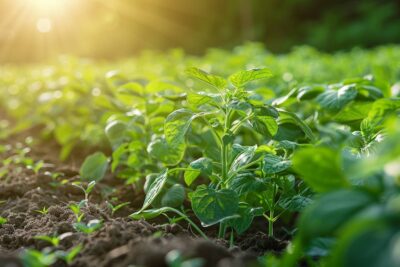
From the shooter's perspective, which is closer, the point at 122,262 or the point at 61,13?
the point at 122,262

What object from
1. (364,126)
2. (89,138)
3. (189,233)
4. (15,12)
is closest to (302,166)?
(364,126)

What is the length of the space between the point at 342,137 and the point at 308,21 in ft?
60.1

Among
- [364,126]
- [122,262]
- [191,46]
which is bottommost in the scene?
[191,46]

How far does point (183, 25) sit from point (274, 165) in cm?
2003

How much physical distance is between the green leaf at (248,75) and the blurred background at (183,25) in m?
14.4

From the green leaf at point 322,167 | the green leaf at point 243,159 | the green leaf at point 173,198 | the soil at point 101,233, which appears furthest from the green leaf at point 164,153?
the green leaf at point 322,167

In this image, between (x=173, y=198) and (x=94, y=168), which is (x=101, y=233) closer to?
(x=173, y=198)

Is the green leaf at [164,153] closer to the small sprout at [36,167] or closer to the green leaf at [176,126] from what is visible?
the green leaf at [176,126]

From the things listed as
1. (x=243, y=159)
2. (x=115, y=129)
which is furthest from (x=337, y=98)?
(x=115, y=129)

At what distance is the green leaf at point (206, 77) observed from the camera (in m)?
1.71

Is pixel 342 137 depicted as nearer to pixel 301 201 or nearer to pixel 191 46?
pixel 301 201

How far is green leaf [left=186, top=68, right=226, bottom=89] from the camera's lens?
1.71 metres

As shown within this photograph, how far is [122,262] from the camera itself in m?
1.30

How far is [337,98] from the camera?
7.10 feet
